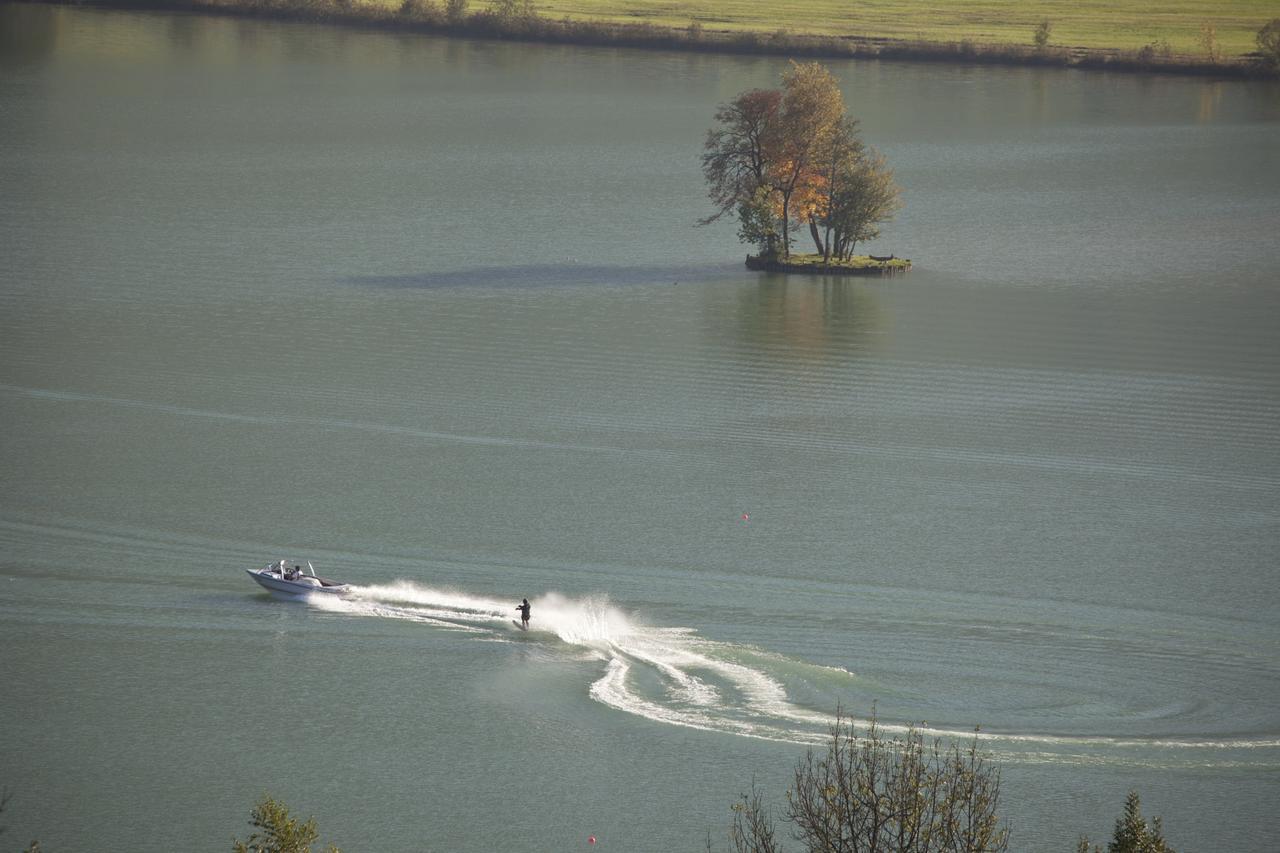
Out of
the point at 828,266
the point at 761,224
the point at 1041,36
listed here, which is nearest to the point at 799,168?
the point at 761,224

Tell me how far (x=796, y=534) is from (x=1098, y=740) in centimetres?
1485

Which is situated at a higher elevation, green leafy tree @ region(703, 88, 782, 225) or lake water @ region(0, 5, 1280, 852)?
green leafy tree @ region(703, 88, 782, 225)

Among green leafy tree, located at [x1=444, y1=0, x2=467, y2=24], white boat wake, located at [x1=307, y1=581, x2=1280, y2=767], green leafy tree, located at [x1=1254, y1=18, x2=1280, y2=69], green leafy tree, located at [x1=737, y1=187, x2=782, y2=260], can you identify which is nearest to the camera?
white boat wake, located at [x1=307, y1=581, x2=1280, y2=767]

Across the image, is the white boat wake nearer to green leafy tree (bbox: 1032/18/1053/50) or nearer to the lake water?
the lake water

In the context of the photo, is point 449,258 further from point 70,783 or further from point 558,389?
point 70,783

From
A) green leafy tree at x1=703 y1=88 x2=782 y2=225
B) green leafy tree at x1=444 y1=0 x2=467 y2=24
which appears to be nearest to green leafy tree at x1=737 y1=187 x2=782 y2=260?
green leafy tree at x1=703 y1=88 x2=782 y2=225

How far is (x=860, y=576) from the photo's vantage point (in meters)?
47.3

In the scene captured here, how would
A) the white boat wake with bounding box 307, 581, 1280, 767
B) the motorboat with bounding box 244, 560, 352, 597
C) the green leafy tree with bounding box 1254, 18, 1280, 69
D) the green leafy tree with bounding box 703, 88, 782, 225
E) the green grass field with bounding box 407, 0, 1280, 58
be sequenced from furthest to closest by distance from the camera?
the green grass field with bounding box 407, 0, 1280, 58
the green leafy tree with bounding box 1254, 18, 1280, 69
the green leafy tree with bounding box 703, 88, 782, 225
the motorboat with bounding box 244, 560, 352, 597
the white boat wake with bounding box 307, 581, 1280, 767

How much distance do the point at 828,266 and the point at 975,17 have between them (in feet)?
318

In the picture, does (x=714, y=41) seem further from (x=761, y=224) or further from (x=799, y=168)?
(x=799, y=168)

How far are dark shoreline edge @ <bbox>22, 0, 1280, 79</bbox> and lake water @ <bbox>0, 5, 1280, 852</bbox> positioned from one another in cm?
4310

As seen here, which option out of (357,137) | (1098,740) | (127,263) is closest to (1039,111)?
(357,137)

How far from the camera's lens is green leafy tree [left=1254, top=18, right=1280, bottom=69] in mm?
146500

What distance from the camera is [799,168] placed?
86.9 m
